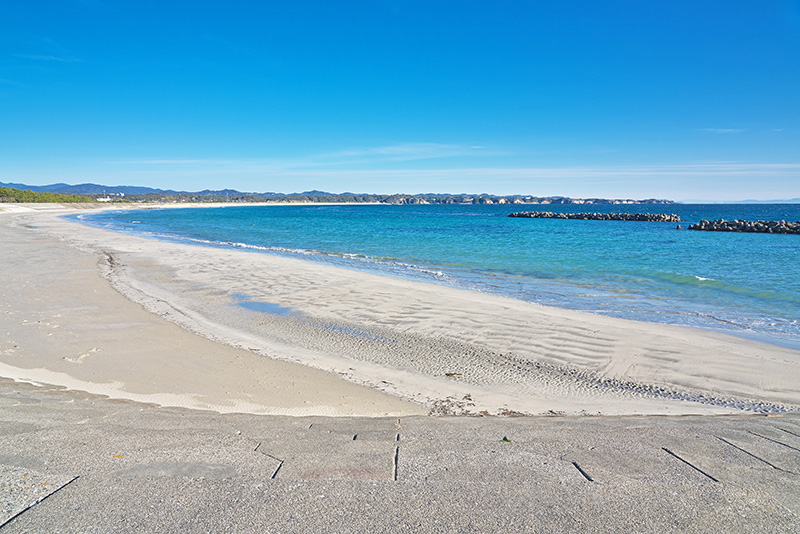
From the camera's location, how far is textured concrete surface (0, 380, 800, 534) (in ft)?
11.7

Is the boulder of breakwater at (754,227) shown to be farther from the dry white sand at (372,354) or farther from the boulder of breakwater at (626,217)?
the dry white sand at (372,354)

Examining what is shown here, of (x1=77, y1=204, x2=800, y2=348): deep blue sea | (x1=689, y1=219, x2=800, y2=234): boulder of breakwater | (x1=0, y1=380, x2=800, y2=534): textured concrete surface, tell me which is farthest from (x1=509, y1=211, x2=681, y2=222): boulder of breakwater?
(x1=0, y1=380, x2=800, y2=534): textured concrete surface

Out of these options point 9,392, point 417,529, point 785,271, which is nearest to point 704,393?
point 417,529

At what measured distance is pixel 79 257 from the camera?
74.3 feet

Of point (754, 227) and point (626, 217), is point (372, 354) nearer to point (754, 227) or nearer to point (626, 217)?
point (754, 227)

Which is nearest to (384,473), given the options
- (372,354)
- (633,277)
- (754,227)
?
(372,354)

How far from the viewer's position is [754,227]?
57.2 m

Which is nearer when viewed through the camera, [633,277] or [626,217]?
[633,277]

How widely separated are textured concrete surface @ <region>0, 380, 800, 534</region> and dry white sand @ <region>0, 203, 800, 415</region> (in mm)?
1032

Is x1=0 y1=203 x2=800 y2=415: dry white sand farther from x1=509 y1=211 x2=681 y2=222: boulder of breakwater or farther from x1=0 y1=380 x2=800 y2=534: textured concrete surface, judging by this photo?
x1=509 y1=211 x2=681 y2=222: boulder of breakwater

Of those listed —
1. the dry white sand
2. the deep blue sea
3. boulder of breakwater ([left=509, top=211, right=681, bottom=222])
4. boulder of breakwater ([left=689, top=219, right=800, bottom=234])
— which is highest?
boulder of breakwater ([left=509, top=211, right=681, bottom=222])

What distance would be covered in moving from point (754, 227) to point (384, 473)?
69.9 m

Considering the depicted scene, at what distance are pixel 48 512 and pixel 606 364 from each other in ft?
27.9

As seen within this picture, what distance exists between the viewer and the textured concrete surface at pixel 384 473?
3.56 metres
